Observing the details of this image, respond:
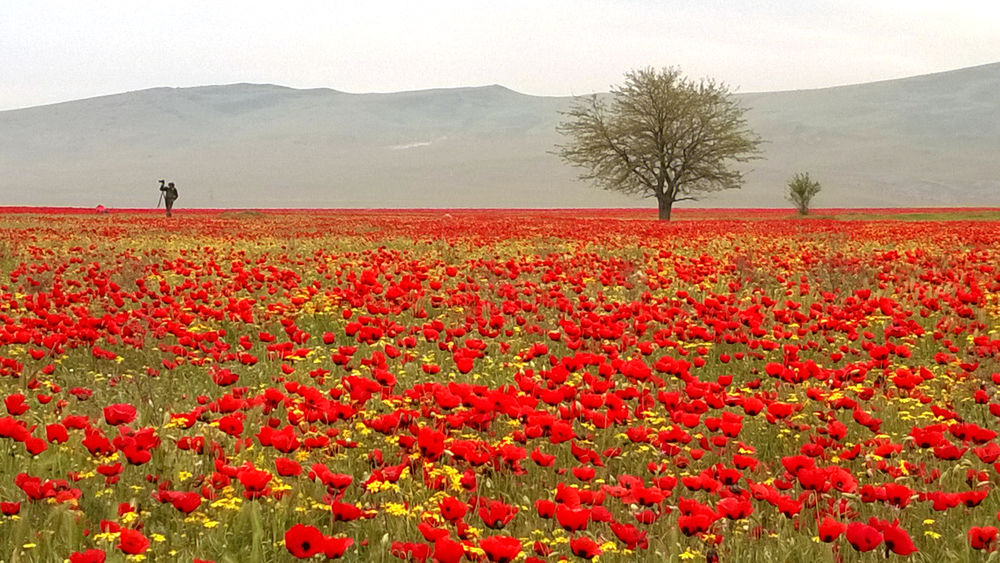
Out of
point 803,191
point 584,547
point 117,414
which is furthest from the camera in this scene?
point 803,191

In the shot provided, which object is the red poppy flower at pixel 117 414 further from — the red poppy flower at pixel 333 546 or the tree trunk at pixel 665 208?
the tree trunk at pixel 665 208

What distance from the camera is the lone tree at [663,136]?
45.8 metres

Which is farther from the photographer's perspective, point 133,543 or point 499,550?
point 133,543

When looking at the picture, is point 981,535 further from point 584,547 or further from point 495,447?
point 495,447

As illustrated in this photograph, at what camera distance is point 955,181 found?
143 metres

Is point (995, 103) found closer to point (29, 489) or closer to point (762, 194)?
point (762, 194)

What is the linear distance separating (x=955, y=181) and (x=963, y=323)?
6003 inches

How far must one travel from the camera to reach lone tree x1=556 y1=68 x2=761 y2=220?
150 feet

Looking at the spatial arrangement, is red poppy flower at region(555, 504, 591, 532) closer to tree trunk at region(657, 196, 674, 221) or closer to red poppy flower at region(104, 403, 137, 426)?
red poppy flower at region(104, 403, 137, 426)

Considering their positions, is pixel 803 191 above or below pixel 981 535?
above

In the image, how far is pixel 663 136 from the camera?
46375mm

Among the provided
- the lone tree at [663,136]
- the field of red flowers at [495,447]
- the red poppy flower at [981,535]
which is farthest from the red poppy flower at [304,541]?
the lone tree at [663,136]

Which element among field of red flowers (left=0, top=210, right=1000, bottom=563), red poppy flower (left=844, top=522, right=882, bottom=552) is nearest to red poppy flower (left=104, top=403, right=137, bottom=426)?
field of red flowers (left=0, top=210, right=1000, bottom=563)

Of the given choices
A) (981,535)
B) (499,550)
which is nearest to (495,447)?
(499,550)
